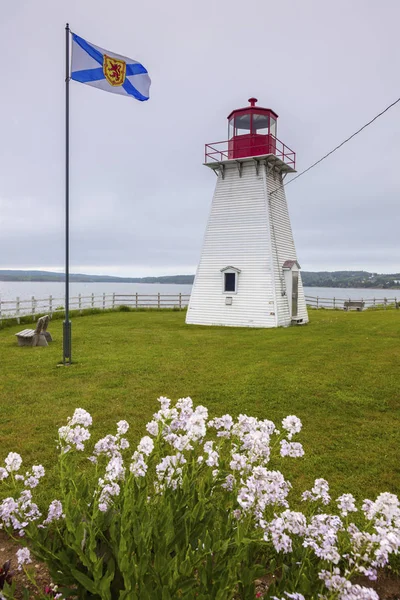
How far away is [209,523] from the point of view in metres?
2.58

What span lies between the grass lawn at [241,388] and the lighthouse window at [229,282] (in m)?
3.65

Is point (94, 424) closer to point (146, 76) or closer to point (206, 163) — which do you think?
point (146, 76)

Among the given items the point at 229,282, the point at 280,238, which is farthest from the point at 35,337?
the point at 280,238

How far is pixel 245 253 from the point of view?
1894 cm

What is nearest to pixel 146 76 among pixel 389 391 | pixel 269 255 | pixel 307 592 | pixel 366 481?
pixel 269 255

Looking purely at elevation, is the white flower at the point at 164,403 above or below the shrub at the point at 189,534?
above

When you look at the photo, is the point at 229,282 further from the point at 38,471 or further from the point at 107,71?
the point at 38,471

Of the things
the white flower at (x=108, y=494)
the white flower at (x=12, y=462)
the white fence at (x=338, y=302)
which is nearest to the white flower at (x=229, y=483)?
the white flower at (x=108, y=494)

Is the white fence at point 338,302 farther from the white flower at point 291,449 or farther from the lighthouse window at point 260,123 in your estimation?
the white flower at point 291,449

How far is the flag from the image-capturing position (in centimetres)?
1005

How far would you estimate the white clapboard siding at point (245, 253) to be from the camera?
60.8 feet

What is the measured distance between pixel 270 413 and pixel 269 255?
12247 mm

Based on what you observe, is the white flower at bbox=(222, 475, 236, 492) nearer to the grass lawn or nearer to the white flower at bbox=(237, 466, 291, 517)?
the white flower at bbox=(237, 466, 291, 517)

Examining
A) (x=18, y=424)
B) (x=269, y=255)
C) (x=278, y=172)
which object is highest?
(x=278, y=172)
